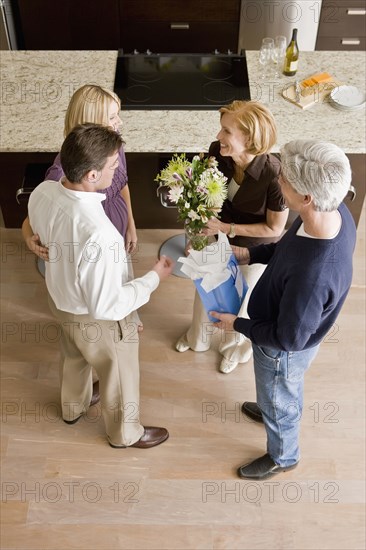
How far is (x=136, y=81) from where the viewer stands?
373cm

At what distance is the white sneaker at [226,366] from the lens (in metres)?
3.36

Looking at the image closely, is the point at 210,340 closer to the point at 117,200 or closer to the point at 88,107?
the point at 117,200

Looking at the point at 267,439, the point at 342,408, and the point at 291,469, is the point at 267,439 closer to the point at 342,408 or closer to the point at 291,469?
the point at 291,469

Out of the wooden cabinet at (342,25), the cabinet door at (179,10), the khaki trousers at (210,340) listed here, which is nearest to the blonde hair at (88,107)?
the khaki trousers at (210,340)

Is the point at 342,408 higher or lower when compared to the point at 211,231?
lower

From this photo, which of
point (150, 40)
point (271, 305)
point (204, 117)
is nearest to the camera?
point (271, 305)

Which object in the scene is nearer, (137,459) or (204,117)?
(137,459)

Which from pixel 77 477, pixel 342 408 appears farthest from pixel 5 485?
pixel 342 408

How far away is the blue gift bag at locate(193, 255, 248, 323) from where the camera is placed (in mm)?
2592

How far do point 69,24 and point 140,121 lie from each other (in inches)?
71.9

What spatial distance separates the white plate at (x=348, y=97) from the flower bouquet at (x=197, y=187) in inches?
50.0

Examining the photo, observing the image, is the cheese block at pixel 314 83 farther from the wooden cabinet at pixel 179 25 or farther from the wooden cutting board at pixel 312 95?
the wooden cabinet at pixel 179 25

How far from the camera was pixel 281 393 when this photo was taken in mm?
2602

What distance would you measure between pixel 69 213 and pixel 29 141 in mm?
1328
